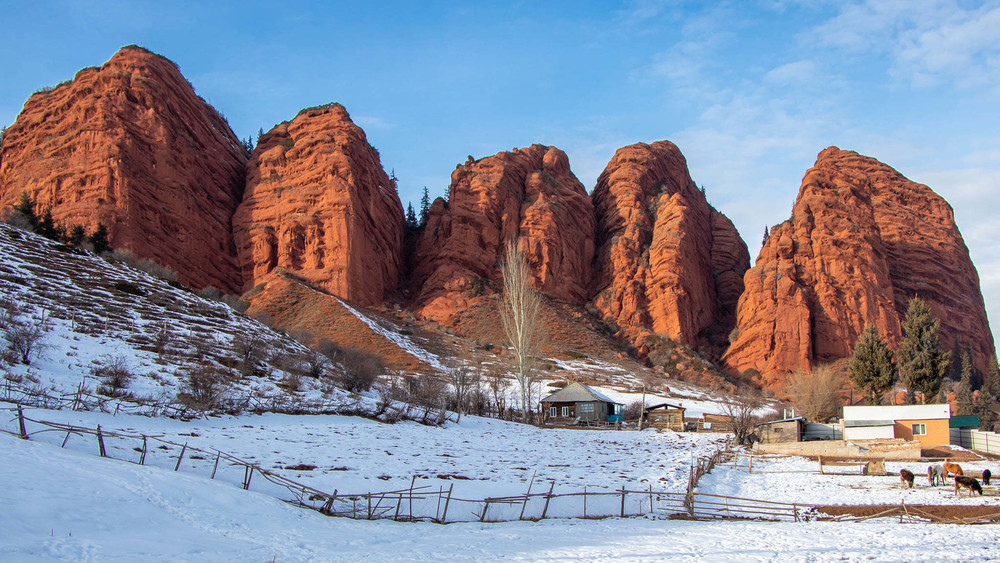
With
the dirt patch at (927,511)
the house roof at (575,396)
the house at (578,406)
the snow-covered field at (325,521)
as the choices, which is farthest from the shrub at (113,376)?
the house roof at (575,396)

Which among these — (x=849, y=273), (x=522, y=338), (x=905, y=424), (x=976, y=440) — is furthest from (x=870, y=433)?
(x=849, y=273)

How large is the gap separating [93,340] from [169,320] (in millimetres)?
6537

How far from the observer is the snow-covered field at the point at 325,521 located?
915 cm

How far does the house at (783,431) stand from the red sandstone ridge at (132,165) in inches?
2190

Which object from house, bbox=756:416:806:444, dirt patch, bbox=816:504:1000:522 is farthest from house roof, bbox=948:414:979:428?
dirt patch, bbox=816:504:1000:522

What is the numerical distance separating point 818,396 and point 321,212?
5306 cm

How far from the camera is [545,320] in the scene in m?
73.5

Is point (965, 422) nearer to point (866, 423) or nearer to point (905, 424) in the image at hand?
point (905, 424)

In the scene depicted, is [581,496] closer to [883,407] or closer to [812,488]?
[812,488]

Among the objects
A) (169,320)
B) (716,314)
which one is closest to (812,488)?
(169,320)

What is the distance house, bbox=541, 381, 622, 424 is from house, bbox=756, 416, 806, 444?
10129 mm

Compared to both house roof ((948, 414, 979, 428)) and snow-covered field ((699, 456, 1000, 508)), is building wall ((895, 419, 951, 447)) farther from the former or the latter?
snow-covered field ((699, 456, 1000, 508))

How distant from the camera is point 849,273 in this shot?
76062 millimetres

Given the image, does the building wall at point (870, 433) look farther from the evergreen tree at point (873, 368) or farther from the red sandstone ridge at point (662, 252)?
the red sandstone ridge at point (662, 252)
